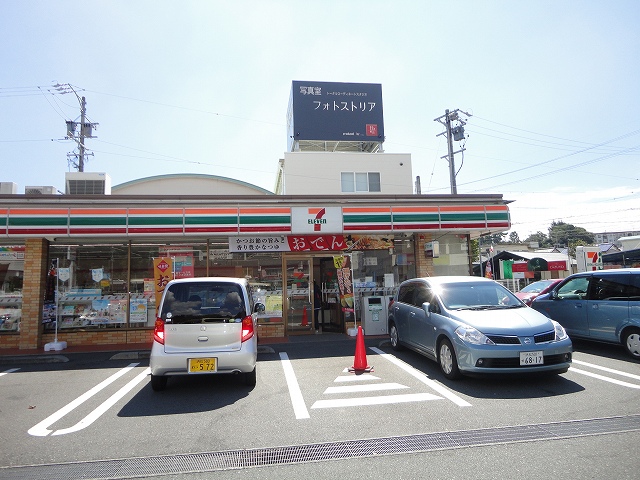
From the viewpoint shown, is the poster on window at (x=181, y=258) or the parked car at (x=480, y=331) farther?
the poster on window at (x=181, y=258)

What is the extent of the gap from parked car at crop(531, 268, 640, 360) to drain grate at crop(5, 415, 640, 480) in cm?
389

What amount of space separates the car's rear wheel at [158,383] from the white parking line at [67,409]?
36.8 inches

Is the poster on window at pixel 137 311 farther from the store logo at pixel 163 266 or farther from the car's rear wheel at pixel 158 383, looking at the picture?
the car's rear wheel at pixel 158 383

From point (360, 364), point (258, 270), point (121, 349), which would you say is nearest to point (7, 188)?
point (121, 349)

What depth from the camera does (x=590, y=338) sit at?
8.78 metres

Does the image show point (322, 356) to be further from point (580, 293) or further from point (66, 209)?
point (66, 209)

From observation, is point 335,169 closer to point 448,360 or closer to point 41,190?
point 41,190

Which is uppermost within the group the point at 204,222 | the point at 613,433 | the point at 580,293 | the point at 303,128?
the point at 303,128

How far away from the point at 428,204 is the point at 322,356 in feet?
16.4

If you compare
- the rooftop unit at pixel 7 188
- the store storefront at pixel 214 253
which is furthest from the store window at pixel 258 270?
the rooftop unit at pixel 7 188

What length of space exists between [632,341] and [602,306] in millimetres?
876

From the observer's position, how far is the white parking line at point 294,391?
5.46 m

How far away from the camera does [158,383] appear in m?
6.54

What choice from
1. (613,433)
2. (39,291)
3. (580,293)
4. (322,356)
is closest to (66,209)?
(39,291)
